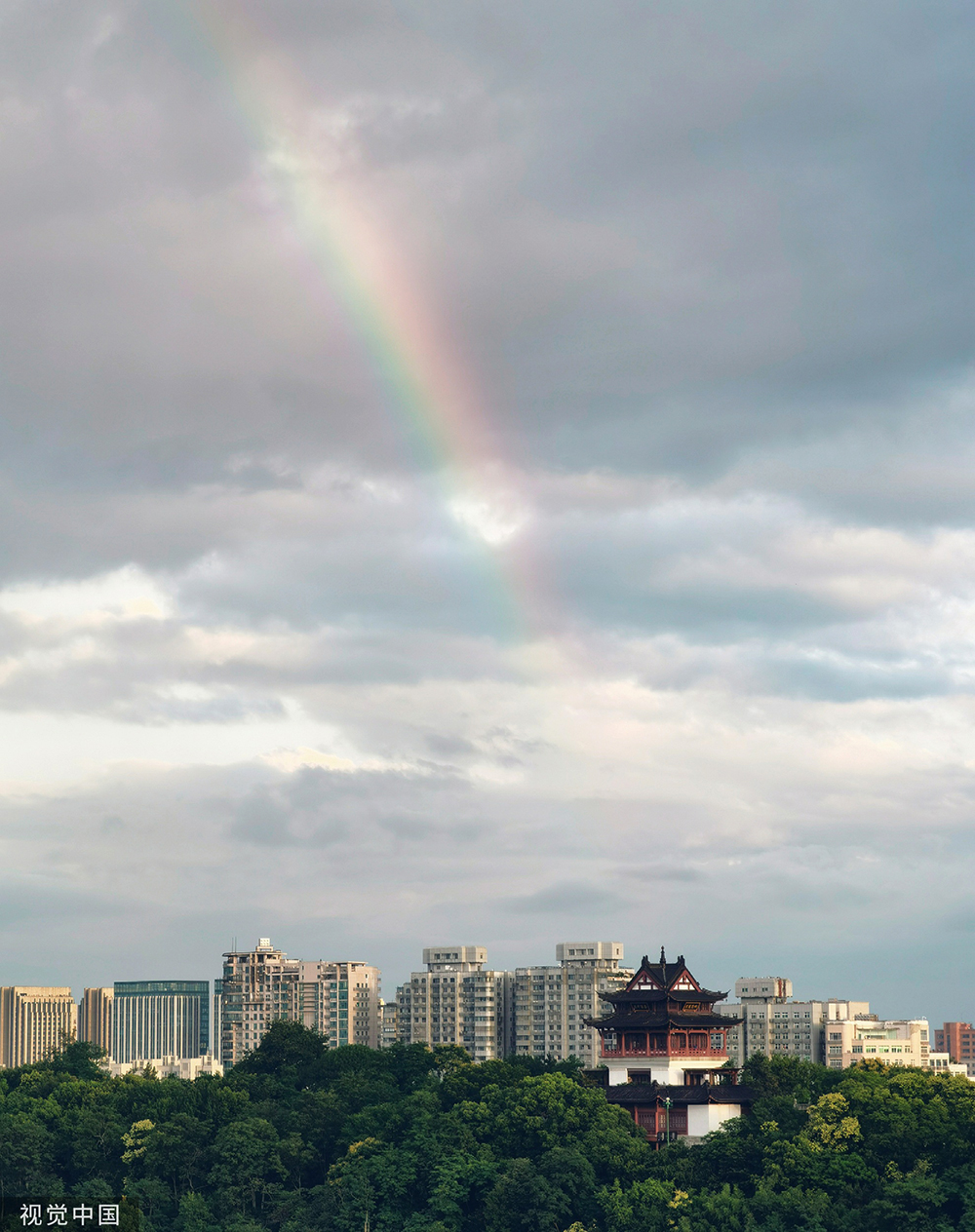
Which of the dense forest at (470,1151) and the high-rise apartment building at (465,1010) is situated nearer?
the dense forest at (470,1151)

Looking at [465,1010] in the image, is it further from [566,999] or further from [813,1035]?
[813,1035]

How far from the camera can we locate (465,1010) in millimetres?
194750

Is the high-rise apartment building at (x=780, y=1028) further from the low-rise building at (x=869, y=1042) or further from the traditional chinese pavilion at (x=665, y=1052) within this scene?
the traditional chinese pavilion at (x=665, y=1052)

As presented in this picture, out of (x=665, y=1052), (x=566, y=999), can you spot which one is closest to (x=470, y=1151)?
(x=665, y=1052)

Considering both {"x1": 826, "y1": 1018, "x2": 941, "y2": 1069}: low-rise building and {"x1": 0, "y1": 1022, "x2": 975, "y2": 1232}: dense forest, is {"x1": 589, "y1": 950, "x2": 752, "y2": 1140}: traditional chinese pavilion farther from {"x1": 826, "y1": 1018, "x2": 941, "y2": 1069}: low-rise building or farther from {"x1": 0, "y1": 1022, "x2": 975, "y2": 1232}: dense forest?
{"x1": 826, "y1": 1018, "x2": 941, "y2": 1069}: low-rise building

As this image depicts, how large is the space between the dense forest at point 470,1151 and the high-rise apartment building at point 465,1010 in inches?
3809

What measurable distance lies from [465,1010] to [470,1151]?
377ft

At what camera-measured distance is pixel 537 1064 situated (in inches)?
3639

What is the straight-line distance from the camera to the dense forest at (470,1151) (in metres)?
72.9

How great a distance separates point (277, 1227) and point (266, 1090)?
11.1 meters

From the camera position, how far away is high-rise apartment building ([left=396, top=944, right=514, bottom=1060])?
192m

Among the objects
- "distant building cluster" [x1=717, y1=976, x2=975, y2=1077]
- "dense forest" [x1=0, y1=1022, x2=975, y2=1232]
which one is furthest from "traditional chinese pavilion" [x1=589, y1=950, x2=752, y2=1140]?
"distant building cluster" [x1=717, y1=976, x2=975, y2=1077]

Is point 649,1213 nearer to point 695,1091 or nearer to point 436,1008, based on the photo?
point 695,1091

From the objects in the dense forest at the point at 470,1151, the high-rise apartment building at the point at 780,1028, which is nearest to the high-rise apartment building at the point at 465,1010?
the high-rise apartment building at the point at 780,1028
